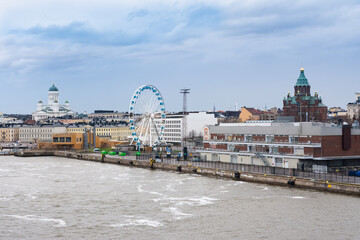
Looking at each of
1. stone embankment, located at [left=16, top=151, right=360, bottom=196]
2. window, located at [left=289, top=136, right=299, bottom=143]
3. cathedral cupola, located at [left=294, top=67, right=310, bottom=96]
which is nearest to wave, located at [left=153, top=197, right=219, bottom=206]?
stone embankment, located at [left=16, top=151, right=360, bottom=196]

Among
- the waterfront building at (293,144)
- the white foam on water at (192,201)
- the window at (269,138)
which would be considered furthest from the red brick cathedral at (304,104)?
the white foam on water at (192,201)

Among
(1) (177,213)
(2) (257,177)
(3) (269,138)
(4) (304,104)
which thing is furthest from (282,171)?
(4) (304,104)

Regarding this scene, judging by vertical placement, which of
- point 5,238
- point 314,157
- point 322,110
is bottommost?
point 5,238

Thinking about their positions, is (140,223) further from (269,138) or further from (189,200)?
(269,138)

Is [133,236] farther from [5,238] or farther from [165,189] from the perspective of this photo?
[165,189]

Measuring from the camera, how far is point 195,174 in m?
61.1

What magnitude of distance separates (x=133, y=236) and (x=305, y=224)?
34.8 ft

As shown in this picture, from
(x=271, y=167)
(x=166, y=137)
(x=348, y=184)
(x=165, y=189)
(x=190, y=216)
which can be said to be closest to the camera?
(x=190, y=216)

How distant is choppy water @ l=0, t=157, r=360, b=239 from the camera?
107 ft

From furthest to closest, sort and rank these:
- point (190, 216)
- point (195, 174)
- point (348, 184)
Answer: point (195, 174)
point (348, 184)
point (190, 216)

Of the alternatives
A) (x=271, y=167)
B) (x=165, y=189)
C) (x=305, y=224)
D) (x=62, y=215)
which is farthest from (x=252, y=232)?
(x=271, y=167)

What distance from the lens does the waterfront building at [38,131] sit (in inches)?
6122

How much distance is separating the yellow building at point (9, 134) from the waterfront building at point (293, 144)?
11470 centimetres

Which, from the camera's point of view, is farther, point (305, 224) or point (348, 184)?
point (348, 184)
